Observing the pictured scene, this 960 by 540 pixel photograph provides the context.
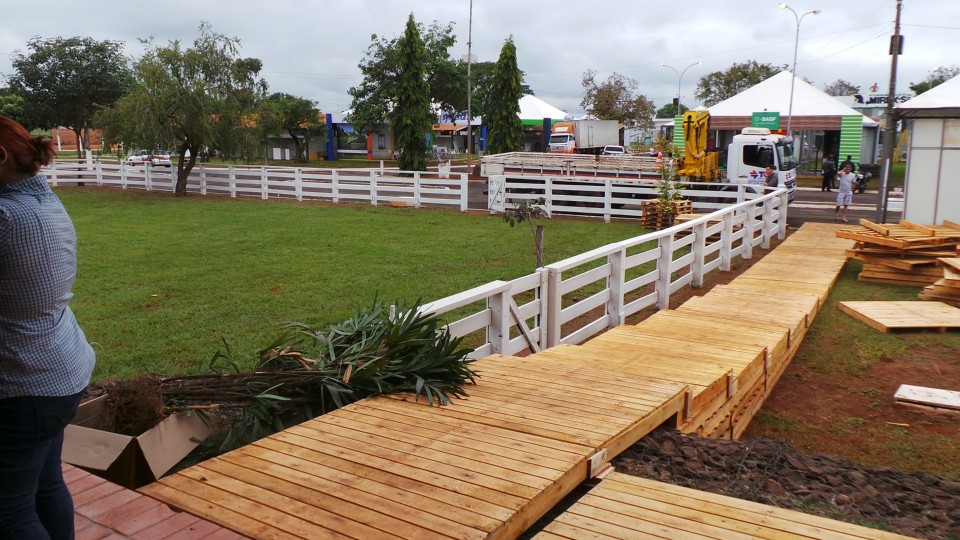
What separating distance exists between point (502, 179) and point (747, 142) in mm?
7670

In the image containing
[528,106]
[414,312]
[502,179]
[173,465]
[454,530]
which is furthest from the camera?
[528,106]

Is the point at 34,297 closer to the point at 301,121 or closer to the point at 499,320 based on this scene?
the point at 499,320

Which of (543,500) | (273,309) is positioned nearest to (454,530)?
(543,500)

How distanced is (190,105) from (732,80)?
1865 inches

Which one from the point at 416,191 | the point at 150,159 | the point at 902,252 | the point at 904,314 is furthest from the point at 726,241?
the point at 150,159

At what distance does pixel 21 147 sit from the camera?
2.62 meters

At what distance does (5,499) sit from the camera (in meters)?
2.56

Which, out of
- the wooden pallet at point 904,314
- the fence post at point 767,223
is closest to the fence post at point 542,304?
the wooden pallet at point 904,314

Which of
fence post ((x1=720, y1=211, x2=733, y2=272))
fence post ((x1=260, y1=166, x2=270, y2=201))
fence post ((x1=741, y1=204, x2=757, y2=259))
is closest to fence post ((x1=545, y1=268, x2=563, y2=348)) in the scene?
A: fence post ((x1=720, y1=211, x2=733, y2=272))

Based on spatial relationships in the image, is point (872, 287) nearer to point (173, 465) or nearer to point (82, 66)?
point (173, 465)

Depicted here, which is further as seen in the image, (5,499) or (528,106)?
(528,106)

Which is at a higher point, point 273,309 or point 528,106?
point 528,106

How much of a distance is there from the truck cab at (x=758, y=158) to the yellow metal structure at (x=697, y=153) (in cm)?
63

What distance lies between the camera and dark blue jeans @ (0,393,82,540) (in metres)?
2.54
